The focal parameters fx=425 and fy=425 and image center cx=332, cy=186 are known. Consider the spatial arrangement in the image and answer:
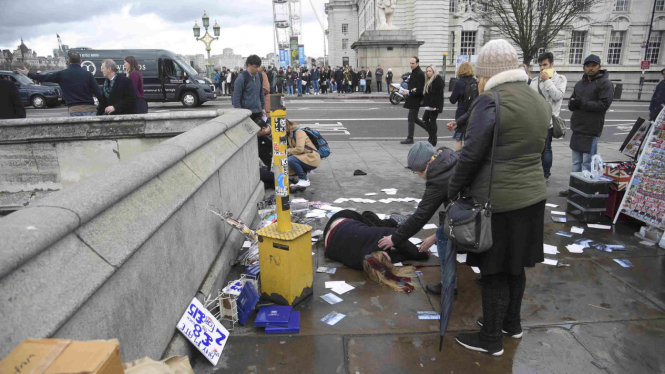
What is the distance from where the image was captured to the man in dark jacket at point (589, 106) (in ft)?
19.2

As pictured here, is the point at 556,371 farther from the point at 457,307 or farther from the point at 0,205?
the point at 0,205

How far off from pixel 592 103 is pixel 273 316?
5287mm

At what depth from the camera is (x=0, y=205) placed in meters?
5.71

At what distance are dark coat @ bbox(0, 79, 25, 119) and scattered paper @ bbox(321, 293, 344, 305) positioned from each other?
6262 millimetres

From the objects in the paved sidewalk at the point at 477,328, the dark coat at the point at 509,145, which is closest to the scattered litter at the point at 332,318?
the paved sidewalk at the point at 477,328

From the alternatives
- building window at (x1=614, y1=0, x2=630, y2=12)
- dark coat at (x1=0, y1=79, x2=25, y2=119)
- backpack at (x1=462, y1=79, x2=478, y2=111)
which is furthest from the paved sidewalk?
building window at (x1=614, y1=0, x2=630, y2=12)

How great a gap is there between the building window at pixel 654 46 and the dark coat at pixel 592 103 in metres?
47.4

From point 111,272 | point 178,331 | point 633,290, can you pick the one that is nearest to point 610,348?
point 633,290

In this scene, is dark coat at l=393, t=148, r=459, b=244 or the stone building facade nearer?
dark coat at l=393, t=148, r=459, b=244

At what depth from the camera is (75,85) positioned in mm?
7121

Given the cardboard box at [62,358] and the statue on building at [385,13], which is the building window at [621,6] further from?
the cardboard box at [62,358]

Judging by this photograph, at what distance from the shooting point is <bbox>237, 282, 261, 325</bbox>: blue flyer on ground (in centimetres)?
328

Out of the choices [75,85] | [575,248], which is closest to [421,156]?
[575,248]

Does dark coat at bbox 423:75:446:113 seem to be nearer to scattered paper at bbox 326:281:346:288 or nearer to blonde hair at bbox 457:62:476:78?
blonde hair at bbox 457:62:476:78
